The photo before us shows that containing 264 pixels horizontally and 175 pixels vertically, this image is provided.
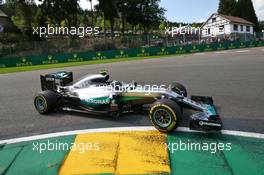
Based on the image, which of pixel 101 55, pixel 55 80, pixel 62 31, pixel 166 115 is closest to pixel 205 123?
pixel 166 115

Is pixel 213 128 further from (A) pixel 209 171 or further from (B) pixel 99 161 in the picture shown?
(B) pixel 99 161

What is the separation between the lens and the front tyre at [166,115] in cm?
527

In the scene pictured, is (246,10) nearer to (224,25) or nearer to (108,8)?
(224,25)

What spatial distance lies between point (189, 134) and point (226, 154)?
3.12 ft

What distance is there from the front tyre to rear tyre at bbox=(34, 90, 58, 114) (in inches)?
107

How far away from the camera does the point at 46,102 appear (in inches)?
276

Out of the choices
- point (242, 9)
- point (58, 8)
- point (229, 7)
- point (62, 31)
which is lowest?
point (62, 31)

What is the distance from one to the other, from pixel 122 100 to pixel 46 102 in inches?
74.3

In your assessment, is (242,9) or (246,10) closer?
(246,10)

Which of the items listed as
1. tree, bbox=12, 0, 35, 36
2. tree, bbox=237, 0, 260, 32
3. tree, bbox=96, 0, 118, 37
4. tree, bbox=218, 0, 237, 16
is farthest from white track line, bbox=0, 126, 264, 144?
tree, bbox=218, 0, 237, 16

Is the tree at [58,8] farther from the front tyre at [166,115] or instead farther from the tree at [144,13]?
the front tyre at [166,115]

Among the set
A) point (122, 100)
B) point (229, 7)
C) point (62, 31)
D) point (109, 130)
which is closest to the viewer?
point (109, 130)

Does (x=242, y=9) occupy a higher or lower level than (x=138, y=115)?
higher

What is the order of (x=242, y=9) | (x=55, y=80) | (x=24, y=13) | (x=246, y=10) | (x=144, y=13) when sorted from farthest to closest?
(x=242, y=9) → (x=246, y=10) → (x=144, y=13) → (x=24, y=13) → (x=55, y=80)
